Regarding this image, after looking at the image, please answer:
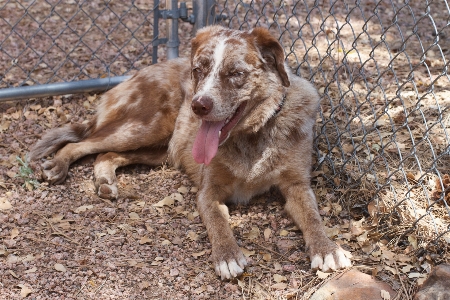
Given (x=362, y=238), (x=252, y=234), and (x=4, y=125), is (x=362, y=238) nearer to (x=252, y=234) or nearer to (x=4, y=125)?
(x=252, y=234)

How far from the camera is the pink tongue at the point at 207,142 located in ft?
13.4

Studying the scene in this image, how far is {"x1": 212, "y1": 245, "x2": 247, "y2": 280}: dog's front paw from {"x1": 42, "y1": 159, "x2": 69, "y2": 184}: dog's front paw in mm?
1587

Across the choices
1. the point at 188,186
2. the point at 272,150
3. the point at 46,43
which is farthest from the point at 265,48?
the point at 46,43

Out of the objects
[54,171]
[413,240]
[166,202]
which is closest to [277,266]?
[413,240]

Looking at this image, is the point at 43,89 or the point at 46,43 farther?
the point at 46,43

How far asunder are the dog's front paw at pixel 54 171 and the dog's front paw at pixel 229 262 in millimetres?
1587

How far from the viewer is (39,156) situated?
5.05m

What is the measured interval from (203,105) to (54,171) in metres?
1.57

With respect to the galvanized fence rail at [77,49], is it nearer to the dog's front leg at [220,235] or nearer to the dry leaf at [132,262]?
the dog's front leg at [220,235]

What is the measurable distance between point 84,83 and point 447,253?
143 inches

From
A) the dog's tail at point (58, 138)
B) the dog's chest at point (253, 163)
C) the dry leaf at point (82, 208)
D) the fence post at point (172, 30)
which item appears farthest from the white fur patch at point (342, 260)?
the fence post at point (172, 30)

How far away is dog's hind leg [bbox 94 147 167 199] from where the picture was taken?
183 inches

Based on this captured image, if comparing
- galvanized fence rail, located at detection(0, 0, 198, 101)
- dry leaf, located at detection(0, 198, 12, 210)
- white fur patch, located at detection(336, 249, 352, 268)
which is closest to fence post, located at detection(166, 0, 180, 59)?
galvanized fence rail, located at detection(0, 0, 198, 101)

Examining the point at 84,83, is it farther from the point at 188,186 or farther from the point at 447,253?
the point at 447,253
